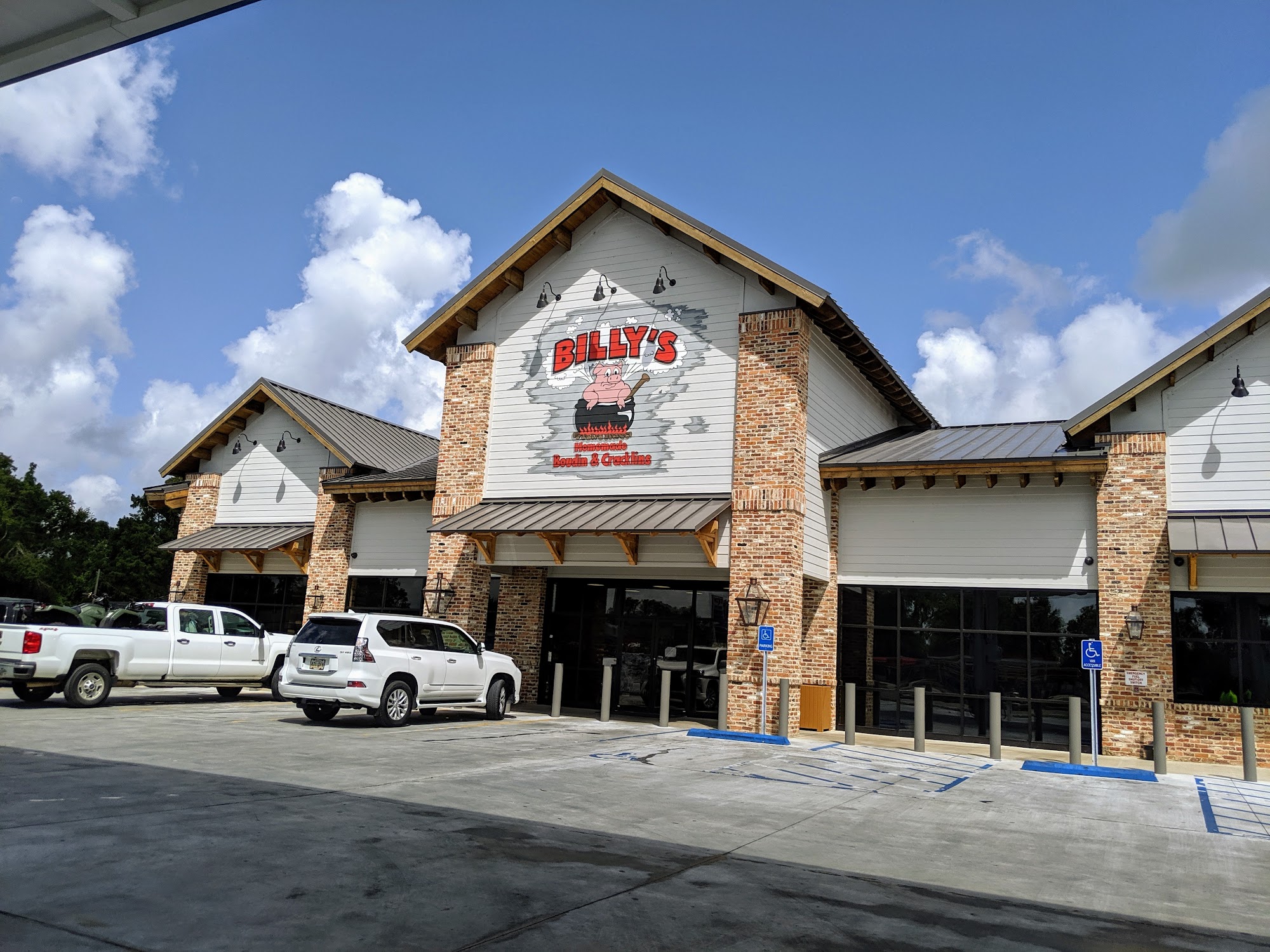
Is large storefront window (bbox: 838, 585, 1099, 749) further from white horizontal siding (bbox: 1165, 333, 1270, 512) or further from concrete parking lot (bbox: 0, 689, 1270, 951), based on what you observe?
concrete parking lot (bbox: 0, 689, 1270, 951)

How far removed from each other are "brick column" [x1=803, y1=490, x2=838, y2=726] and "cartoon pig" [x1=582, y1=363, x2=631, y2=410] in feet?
16.6

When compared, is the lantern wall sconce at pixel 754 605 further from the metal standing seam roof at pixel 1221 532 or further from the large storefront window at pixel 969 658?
the metal standing seam roof at pixel 1221 532

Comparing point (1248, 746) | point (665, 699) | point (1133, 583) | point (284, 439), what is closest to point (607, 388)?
point (665, 699)

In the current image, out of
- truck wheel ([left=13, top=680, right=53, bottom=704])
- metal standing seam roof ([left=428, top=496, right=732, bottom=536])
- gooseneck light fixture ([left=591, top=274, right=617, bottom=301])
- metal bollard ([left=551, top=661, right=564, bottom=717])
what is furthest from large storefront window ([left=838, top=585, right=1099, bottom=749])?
truck wheel ([left=13, top=680, right=53, bottom=704])

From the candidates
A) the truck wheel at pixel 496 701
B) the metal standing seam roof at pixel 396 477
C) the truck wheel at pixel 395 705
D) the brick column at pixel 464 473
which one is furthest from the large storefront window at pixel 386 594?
the truck wheel at pixel 395 705

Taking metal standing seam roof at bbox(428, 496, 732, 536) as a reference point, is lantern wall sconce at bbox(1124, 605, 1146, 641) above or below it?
below

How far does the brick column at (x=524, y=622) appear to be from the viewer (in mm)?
21531

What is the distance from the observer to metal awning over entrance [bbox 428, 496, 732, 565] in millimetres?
18109

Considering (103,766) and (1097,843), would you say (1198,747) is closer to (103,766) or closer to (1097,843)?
(1097,843)

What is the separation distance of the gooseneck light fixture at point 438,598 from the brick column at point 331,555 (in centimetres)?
414

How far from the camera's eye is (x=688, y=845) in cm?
777

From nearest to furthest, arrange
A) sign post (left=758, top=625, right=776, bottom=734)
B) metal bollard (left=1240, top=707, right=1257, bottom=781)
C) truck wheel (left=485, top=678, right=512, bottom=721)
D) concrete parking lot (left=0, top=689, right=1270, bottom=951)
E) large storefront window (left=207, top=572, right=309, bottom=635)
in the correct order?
concrete parking lot (left=0, top=689, right=1270, bottom=951) < metal bollard (left=1240, top=707, right=1257, bottom=781) < sign post (left=758, top=625, right=776, bottom=734) < truck wheel (left=485, top=678, right=512, bottom=721) < large storefront window (left=207, top=572, right=309, bottom=635)

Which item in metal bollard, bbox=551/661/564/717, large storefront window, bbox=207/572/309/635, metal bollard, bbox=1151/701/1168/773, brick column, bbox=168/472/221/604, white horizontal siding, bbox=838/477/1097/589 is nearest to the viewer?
metal bollard, bbox=1151/701/1168/773

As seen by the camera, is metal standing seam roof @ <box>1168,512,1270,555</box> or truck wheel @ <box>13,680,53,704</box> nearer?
metal standing seam roof @ <box>1168,512,1270,555</box>
